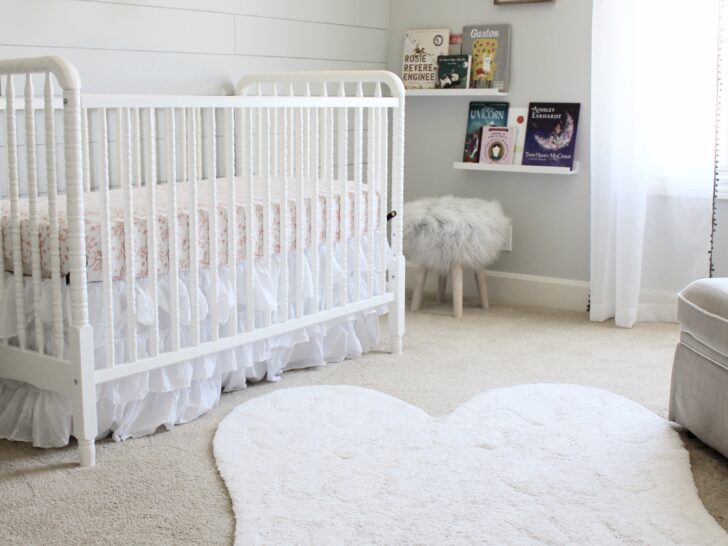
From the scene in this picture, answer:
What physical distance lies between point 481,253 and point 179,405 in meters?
1.51

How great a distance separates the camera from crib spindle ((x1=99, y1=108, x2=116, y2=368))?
211 centimetres

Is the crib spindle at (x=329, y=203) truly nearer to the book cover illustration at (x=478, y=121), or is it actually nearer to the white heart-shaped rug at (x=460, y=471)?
the white heart-shaped rug at (x=460, y=471)

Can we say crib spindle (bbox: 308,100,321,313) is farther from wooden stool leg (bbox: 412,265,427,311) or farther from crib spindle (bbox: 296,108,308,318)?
wooden stool leg (bbox: 412,265,427,311)

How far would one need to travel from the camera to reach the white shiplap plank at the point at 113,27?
8.87 feet

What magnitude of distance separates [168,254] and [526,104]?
6.39 ft

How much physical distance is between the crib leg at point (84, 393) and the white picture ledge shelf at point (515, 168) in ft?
6.94

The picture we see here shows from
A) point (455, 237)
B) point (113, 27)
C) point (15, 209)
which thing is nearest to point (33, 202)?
point (15, 209)

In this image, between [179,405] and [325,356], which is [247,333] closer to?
[179,405]

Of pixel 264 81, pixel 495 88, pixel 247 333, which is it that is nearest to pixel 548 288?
pixel 495 88

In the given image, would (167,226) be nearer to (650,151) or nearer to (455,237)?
(455,237)

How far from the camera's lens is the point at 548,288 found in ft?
12.8

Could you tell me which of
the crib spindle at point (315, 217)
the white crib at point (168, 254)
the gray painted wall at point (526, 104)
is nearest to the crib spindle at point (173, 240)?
the white crib at point (168, 254)

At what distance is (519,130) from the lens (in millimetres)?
3832

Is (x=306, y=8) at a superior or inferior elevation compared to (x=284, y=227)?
superior
